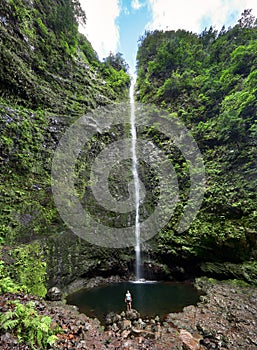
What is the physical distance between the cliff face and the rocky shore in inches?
117

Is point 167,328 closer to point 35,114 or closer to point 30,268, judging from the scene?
point 30,268

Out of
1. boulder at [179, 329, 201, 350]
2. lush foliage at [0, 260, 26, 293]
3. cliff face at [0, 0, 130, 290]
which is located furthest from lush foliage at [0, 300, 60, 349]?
cliff face at [0, 0, 130, 290]

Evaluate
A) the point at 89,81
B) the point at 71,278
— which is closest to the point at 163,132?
the point at 89,81

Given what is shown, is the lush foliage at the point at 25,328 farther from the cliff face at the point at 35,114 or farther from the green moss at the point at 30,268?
the cliff face at the point at 35,114

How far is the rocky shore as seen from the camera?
4.66m

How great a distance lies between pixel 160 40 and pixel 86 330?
31655 millimetres

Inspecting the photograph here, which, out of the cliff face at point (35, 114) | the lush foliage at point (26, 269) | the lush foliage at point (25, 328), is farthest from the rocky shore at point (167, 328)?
the cliff face at point (35, 114)

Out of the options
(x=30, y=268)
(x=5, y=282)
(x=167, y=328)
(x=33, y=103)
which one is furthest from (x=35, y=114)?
(x=167, y=328)

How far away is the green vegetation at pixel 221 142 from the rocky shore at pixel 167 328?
2.74 metres

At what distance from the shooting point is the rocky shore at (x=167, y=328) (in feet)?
15.3

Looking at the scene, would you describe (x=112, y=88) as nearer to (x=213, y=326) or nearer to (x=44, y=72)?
(x=44, y=72)

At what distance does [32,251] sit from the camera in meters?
7.09

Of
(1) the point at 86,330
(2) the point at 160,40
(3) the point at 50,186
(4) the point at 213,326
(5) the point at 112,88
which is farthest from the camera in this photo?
(2) the point at 160,40

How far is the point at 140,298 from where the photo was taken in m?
8.17
